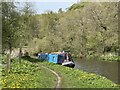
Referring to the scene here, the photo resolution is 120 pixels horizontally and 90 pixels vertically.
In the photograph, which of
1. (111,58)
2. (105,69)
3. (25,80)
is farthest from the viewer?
(111,58)

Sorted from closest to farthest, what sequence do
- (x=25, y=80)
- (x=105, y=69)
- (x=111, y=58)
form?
(x=25, y=80) → (x=105, y=69) → (x=111, y=58)

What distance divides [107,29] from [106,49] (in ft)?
16.4

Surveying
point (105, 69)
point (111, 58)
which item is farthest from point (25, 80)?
point (111, 58)

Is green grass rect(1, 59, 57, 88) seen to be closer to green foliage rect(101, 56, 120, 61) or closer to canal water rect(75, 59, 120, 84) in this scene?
canal water rect(75, 59, 120, 84)

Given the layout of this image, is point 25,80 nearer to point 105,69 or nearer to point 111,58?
point 105,69

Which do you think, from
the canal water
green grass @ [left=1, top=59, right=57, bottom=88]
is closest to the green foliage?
the canal water

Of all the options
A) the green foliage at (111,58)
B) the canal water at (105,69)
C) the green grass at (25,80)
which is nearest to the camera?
the green grass at (25,80)

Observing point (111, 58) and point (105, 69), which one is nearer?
point (105, 69)

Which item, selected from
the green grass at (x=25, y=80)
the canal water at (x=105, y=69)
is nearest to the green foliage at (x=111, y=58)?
the canal water at (x=105, y=69)

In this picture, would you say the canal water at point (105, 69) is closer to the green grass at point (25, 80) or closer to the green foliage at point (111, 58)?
the green grass at point (25, 80)

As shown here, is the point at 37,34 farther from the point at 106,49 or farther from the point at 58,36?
the point at 106,49

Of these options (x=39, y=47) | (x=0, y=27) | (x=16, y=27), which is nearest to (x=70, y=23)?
(x=39, y=47)

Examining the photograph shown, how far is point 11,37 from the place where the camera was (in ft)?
147

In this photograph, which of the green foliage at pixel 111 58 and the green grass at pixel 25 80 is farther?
the green foliage at pixel 111 58
